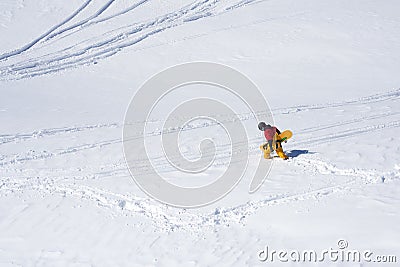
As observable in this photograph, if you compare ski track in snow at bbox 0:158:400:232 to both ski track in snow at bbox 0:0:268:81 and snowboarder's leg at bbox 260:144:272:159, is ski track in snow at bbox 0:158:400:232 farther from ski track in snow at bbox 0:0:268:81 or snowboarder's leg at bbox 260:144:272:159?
ski track in snow at bbox 0:0:268:81

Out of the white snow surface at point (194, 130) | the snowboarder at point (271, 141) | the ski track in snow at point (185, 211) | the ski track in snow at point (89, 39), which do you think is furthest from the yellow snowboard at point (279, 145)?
the ski track in snow at point (89, 39)

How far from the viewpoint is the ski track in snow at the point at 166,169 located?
10.5 m

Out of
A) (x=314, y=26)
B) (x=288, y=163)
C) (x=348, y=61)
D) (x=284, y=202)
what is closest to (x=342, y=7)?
(x=314, y=26)

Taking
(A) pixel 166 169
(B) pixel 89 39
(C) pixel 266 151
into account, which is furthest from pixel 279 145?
(B) pixel 89 39

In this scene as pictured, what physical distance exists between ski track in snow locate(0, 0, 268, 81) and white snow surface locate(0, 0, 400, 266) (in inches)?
3.3

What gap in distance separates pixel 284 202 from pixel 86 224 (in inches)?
152

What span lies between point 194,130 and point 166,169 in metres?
2.66

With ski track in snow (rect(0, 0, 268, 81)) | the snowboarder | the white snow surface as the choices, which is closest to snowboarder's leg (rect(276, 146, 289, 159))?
the snowboarder

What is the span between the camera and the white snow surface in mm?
9820

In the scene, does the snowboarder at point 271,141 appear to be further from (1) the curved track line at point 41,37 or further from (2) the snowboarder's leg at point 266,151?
(1) the curved track line at point 41,37

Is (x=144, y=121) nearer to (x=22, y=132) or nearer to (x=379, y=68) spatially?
(x=22, y=132)

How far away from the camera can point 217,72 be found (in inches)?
825

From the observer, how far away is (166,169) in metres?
12.6

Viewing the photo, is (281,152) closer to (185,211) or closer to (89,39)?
(185,211)
